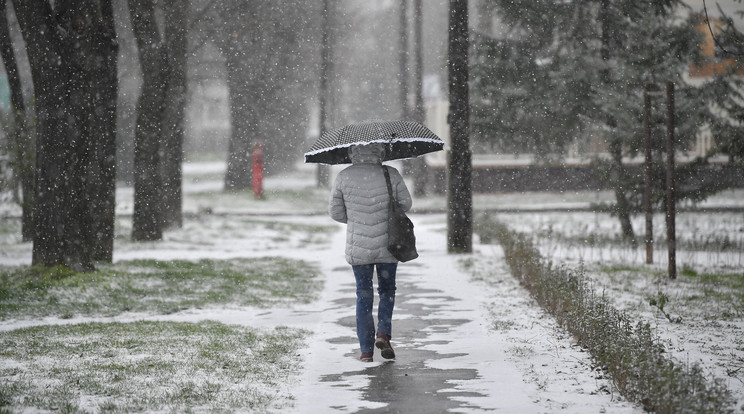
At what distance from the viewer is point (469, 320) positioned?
361 inches

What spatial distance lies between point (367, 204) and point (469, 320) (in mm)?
2454

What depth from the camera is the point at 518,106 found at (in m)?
17.7

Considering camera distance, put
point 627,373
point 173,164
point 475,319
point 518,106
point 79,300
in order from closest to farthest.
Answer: point 627,373 < point 475,319 < point 79,300 < point 518,106 < point 173,164

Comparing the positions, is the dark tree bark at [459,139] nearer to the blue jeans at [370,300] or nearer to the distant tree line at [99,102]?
the distant tree line at [99,102]

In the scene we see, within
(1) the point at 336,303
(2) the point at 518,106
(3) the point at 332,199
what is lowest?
(1) the point at 336,303

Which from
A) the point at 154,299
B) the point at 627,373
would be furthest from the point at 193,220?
the point at 627,373

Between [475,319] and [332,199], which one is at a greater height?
[332,199]

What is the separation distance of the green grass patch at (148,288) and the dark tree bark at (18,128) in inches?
153

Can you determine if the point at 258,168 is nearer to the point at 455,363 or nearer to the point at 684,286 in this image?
the point at 684,286

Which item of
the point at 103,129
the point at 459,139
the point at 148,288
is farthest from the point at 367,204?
the point at 459,139

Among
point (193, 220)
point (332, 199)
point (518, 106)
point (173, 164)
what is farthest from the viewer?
point (193, 220)

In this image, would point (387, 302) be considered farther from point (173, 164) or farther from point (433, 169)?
point (433, 169)

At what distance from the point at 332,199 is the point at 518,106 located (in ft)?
35.9

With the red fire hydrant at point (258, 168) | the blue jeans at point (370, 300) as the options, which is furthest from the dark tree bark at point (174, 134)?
the blue jeans at point (370, 300)
